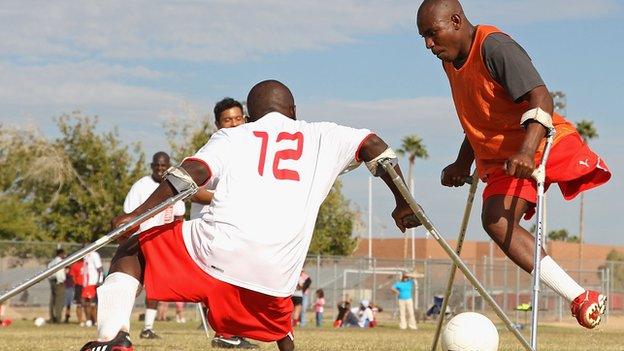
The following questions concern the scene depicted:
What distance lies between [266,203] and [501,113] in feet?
6.95

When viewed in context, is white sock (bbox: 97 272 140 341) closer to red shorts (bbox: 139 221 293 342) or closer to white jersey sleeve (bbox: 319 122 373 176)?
red shorts (bbox: 139 221 293 342)

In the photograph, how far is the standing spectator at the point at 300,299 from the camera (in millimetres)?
28781

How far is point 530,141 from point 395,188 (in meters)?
0.87

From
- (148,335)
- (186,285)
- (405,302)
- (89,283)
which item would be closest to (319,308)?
(405,302)

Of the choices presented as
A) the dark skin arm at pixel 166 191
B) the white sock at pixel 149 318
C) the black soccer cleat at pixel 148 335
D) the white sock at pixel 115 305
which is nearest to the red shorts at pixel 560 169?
the dark skin arm at pixel 166 191

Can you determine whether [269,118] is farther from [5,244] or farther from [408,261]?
[408,261]

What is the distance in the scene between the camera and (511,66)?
24.8 feet

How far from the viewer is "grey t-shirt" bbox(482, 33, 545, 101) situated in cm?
752

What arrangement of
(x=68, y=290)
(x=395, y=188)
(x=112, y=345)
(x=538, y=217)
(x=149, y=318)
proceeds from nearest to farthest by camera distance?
(x=112, y=345)
(x=395, y=188)
(x=538, y=217)
(x=149, y=318)
(x=68, y=290)

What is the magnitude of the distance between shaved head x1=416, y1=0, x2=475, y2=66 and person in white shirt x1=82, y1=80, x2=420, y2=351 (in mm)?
1440

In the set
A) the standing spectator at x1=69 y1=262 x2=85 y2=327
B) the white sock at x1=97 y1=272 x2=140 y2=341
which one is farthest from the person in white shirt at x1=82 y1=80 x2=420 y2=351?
the standing spectator at x1=69 y1=262 x2=85 y2=327

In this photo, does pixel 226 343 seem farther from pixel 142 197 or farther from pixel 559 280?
pixel 559 280

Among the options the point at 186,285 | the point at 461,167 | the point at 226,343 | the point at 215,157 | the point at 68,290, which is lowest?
the point at 68,290

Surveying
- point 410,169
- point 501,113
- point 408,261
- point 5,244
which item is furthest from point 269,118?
point 410,169
